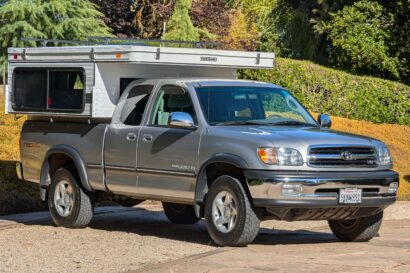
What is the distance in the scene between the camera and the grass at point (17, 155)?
15.3 meters

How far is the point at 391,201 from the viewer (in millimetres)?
11570

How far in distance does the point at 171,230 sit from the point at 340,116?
47.0 ft

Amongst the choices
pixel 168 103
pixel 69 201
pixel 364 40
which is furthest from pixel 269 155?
pixel 364 40

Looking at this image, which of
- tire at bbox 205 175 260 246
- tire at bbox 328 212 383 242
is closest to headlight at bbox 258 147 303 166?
tire at bbox 205 175 260 246

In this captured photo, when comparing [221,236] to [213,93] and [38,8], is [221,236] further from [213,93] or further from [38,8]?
[38,8]

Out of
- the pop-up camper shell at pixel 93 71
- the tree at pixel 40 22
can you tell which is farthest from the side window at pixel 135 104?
the tree at pixel 40 22

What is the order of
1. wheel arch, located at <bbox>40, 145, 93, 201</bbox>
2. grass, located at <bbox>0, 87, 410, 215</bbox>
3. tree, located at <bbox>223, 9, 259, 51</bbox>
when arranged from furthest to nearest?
tree, located at <bbox>223, 9, 259, 51</bbox> → grass, located at <bbox>0, 87, 410, 215</bbox> → wheel arch, located at <bbox>40, 145, 93, 201</bbox>

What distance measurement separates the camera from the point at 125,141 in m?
12.6

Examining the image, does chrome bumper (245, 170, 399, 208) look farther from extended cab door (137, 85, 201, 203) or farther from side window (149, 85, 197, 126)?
side window (149, 85, 197, 126)

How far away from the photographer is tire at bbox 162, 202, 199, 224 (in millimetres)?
13844

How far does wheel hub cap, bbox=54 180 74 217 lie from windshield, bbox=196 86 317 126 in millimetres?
2524

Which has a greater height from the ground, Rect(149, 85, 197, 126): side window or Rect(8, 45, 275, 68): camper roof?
Rect(8, 45, 275, 68): camper roof

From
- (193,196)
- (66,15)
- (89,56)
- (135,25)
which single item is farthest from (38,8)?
(193,196)

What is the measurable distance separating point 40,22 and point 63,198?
633 inches
